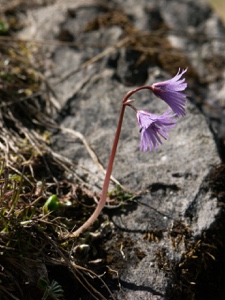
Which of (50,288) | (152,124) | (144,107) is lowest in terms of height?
(50,288)

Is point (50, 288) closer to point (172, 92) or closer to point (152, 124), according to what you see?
point (152, 124)

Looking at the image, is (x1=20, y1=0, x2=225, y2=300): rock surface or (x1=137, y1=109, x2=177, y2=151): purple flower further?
(x1=20, y1=0, x2=225, y2=300): rock surface

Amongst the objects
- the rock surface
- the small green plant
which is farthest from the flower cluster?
the small green plant

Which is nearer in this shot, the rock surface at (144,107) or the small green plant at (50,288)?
the small green plant at (50,288)

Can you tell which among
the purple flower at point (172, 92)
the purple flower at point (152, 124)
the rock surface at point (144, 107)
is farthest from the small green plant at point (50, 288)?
the purple flower at point (172, 92)

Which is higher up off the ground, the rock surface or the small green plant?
the rock surface

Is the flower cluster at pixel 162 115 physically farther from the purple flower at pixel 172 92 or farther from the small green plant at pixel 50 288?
the small green plant at pixel 50 288

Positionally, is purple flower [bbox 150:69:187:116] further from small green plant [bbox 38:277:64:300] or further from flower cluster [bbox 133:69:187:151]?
small green plant [bbox 38:277:64:300]

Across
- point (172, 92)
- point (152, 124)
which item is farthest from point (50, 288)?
point (172, 92)

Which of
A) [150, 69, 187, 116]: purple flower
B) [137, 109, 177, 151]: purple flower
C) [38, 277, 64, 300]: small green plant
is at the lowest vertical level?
[38, 277, 64, 300]: small green plant
